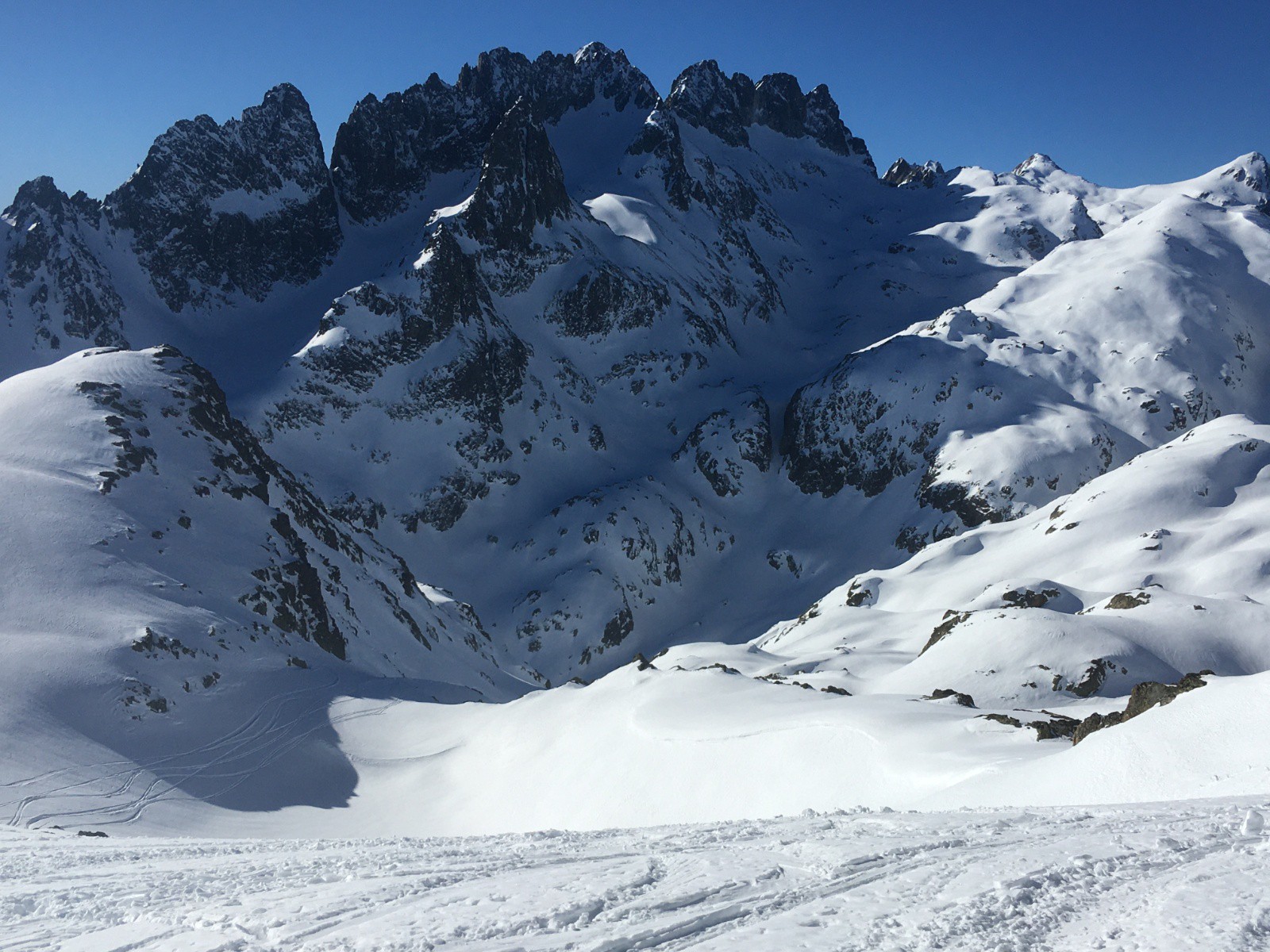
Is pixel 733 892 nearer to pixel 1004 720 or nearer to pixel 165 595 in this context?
pixel 1004 720

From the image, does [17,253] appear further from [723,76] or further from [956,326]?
[723,76]

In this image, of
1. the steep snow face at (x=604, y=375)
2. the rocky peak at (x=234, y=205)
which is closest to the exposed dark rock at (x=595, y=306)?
the steep snow face at (x=604, y=375)

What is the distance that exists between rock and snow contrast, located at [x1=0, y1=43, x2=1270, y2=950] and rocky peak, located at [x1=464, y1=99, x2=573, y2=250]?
58 centimetres

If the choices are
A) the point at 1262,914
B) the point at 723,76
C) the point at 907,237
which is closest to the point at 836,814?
the point at 1262,914

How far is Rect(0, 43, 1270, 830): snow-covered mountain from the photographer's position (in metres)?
30.2

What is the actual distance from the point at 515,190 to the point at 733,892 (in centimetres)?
11428

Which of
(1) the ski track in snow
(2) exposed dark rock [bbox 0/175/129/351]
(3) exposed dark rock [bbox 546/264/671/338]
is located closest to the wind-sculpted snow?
(1) the ski track in snow

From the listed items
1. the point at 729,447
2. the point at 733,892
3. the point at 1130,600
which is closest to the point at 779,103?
the point at 729,447

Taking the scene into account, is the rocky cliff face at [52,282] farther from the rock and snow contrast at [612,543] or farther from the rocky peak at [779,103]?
the rocky peak at [779,103]

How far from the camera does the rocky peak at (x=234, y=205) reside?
10950cm

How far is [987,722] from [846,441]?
81.1m

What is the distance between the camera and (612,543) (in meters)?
86.6

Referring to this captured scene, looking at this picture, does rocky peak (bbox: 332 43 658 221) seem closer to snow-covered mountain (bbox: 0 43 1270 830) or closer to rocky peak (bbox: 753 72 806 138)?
snow-covered mountain (bbox: 0 43 1270 830)

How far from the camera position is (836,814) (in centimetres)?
1234
